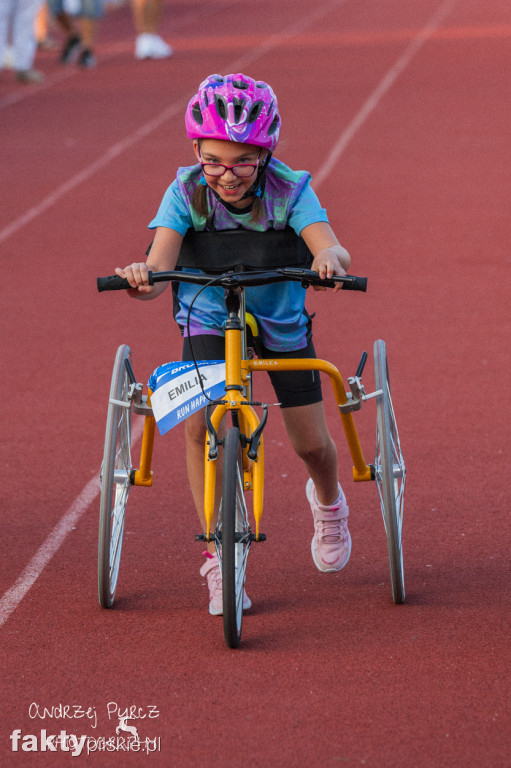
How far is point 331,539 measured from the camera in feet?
14.8

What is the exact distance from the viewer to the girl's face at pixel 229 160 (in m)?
3.79

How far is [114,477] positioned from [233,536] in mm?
649

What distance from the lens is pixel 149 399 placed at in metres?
4.22

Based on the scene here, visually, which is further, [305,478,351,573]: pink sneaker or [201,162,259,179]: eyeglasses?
[305,478,351,573]: pink sneaker

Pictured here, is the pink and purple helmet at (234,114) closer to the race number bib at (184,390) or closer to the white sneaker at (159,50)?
the race number bib at (184,390)

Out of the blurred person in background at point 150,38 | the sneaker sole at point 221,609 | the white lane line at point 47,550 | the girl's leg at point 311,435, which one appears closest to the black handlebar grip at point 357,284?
the girl's leg at point 311,435

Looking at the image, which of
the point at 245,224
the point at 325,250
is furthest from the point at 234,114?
the point at 325,250

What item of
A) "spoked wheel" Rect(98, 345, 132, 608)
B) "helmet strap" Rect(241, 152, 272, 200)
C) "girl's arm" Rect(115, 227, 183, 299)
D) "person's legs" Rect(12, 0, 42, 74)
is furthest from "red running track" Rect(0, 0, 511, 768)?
"person's legs" Rect(12, 0, 42, 74)

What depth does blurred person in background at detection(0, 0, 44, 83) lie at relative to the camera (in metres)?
18.1

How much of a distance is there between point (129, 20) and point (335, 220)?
61.5 ft

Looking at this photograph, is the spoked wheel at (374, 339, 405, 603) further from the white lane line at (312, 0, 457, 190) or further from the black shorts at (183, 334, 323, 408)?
the white lane line at (312, 0, 457, 190)

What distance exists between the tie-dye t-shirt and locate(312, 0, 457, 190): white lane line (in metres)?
8.25

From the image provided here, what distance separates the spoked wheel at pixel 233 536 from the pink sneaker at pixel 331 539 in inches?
26.4

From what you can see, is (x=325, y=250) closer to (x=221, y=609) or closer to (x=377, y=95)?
(x=221, y=609)
